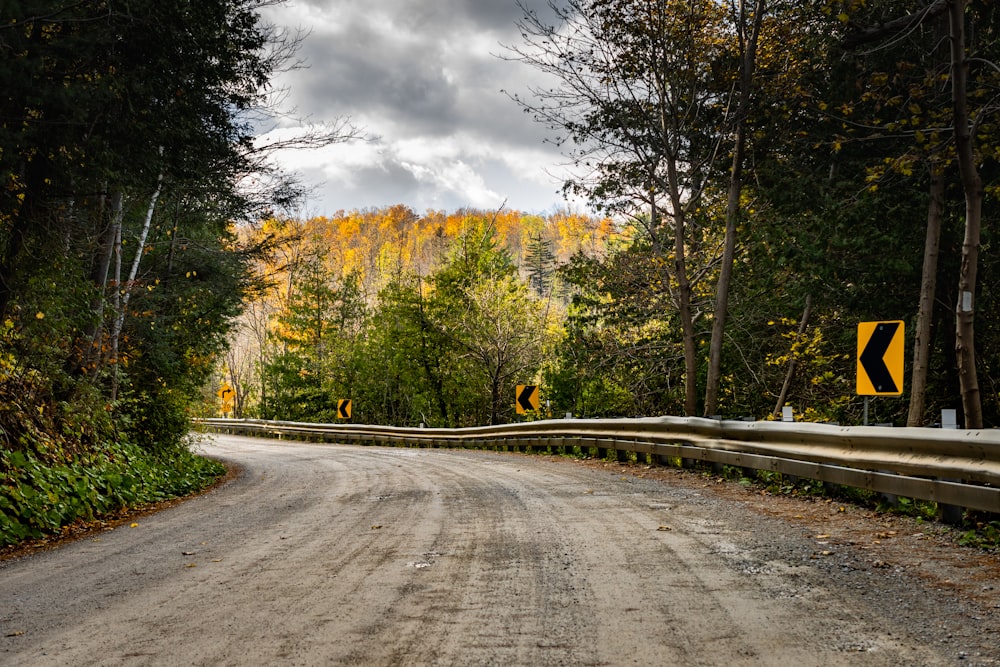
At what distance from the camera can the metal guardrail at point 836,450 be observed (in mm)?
5652

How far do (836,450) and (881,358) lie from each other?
6.09ft

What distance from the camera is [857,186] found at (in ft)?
45.0

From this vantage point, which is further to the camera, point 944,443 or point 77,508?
point 77,508

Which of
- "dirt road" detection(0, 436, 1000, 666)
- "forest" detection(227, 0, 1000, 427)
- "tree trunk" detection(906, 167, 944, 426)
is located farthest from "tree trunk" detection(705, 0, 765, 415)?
"dirt road" detection(0, 436, 1000, 666)

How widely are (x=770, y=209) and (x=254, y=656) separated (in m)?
14.9

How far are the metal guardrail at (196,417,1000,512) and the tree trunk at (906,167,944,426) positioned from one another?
4082 millimetres

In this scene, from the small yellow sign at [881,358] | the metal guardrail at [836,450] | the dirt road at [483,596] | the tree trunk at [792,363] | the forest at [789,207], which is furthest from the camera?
the tree trunk at [792,363]

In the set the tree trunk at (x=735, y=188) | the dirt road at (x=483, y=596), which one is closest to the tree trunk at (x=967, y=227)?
the dirt road at (x=483, y=596)

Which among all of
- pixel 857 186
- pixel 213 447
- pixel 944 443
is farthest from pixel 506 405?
pixel 944 443

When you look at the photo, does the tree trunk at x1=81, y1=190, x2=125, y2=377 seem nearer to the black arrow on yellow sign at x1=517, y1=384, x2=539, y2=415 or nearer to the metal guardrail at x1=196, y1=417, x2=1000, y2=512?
the metal guardrail at x1=196, y1=417, x2=1000, y2=512

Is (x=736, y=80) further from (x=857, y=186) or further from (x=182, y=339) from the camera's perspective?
(x=182, y=339)

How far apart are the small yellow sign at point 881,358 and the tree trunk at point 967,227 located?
0.67 metres

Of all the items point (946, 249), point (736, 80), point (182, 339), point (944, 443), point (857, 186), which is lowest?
point (944, 443)

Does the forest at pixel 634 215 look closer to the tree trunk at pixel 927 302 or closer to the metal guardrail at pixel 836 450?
the tree trunk at pixel 927 302
